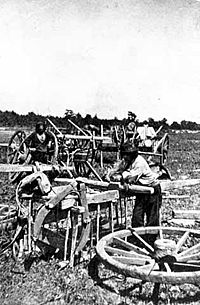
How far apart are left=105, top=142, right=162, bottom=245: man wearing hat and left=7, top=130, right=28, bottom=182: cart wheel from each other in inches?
218

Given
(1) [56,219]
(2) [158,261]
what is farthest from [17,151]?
(2) [158,261]

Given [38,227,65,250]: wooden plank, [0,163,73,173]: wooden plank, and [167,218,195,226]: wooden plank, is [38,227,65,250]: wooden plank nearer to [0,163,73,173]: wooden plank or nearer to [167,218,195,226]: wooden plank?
[167,218,195,226]: wooden plank

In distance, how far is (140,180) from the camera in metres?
6.79

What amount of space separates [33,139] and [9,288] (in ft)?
22.8

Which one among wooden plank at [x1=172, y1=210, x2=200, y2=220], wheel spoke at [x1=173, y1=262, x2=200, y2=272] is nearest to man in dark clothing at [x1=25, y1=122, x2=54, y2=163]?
wooden plank at [x1=172, y1=210, x2=200, y2=220]

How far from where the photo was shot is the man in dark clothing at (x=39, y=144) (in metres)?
11.8

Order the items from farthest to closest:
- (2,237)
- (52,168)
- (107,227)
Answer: (52,168) → (107,227) → (2,237)

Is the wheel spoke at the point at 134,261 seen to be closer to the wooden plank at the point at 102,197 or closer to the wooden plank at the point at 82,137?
the wooden plank at the point at 102,197

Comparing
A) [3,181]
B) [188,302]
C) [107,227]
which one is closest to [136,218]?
[107,227]

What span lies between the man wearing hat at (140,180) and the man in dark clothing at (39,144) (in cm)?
499

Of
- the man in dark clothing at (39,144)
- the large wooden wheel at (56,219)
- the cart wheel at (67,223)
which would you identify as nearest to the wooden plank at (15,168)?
the man in dark clothing at (39,144)

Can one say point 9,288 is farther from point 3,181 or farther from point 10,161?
point 3,181

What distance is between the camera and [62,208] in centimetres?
579

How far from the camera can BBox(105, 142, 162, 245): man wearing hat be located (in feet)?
21.8
